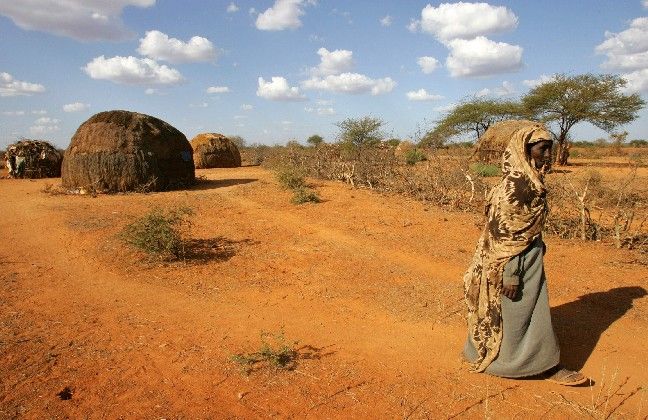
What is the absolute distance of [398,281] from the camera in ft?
17.1

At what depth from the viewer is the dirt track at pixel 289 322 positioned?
2914 millimetres

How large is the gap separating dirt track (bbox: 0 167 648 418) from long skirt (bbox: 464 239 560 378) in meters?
0.19

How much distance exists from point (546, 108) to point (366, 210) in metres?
16.1

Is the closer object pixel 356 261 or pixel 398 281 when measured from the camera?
pixel 398 281

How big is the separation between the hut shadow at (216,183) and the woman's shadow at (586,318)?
895 cm

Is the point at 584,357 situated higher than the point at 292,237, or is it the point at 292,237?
the point at 292,237

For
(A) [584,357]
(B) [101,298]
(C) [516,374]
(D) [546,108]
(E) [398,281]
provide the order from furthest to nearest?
(D) [546,108]
(E) [398,281]
(B) [101,298]
(A) [584,357]
(C) [516,374]

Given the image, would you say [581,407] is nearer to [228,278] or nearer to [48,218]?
[228,278]

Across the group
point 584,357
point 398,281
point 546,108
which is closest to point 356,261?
point 398,281

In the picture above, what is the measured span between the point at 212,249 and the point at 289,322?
8.42 feet

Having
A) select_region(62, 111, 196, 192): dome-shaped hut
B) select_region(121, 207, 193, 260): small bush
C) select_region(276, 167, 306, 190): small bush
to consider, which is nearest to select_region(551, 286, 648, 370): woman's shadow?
select_region(121, 207, 193, 260): small bush

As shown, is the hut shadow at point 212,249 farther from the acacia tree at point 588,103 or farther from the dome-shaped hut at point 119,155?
the acacia tree at point 588,103

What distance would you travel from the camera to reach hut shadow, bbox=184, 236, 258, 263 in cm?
594

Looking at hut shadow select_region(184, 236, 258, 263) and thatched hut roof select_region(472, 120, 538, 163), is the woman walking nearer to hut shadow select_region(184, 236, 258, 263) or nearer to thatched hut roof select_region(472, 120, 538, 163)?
hut shadow select_region(184, 236, 258, 263)
